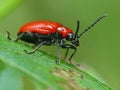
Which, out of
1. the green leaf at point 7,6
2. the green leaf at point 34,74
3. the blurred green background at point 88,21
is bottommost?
the blurred green background at point 88,21

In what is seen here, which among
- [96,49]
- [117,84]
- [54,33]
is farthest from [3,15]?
[96,49]

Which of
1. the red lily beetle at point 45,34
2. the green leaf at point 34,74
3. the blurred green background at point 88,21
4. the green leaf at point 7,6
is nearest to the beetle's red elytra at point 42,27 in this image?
A: the red lily beetle at point 45,34

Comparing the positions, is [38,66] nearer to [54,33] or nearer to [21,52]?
[21,52]

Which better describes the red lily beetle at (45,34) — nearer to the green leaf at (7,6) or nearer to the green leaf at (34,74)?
the green leaf at (7,6)

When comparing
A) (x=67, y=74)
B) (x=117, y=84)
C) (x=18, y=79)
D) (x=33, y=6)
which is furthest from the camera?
(x=33, y=6)

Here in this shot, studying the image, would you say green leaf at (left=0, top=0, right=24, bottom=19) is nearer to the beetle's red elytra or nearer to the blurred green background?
the beetle's red elytra

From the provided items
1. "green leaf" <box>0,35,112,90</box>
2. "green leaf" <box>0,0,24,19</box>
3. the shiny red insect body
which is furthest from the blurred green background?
"green leaf" <box>0,35,112,90</box>
